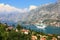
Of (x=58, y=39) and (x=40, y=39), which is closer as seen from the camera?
(x=40, y=39)

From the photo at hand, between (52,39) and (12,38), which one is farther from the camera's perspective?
(52,39)

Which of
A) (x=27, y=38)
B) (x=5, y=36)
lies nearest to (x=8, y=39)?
(x=5, y=36)

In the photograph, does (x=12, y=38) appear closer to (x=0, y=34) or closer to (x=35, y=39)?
(x=0, y=34)

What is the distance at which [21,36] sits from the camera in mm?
20062

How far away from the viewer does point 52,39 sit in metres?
22.3

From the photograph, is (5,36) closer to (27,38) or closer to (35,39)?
(27,38)

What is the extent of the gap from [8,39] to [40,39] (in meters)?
3.71

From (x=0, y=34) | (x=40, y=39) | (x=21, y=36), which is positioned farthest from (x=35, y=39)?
(x=0, y=34)

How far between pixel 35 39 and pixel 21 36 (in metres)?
2.02

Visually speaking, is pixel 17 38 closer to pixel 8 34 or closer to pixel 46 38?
pixel 8 34

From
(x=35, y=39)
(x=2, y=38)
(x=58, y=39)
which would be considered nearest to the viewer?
(x=2, y=38)

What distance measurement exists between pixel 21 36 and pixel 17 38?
2.35 feet

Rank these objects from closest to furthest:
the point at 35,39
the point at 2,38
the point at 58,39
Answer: the point at 2,38 → the point at 35,39 → the point at 58,39

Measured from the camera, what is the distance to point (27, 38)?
2036cm
